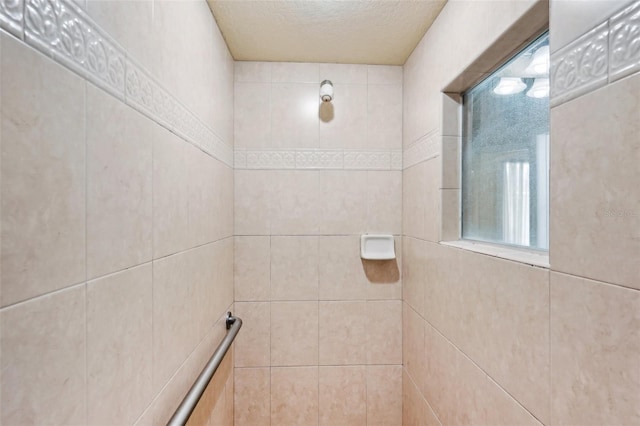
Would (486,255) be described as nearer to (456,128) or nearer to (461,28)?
(456,128)

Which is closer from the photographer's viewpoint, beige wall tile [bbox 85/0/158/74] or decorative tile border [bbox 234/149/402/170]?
beige wall tile [bbox 85/0/158/74]

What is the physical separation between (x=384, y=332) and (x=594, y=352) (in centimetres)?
122

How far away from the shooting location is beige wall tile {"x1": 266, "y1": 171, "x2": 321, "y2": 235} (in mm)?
1692

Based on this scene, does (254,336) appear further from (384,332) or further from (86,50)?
(86,50)

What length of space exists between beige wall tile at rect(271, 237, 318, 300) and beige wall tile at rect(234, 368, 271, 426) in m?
0.45

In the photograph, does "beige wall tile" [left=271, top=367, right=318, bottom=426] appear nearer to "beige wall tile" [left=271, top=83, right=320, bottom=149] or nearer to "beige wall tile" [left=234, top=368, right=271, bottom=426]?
"beige wall tile" [left=234, top=368, right=271, bottom=426]

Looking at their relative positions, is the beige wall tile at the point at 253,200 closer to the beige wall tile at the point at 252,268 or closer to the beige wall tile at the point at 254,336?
the beige wall tile at the point at 252,268

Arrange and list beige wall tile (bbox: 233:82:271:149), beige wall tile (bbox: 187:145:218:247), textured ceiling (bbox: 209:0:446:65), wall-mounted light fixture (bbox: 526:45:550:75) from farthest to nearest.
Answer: beige wall tile (bbox: 233:82:271:149) < textured ceiling (bbox: 209:0:446:65) < beige wall tile (bbox: 187:145:218:247) < wall-mounted light fixture (bbox: 526:45:550:75)

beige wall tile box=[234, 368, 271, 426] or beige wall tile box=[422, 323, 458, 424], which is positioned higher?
beige wall tile box=[422, 323, 458, 424]

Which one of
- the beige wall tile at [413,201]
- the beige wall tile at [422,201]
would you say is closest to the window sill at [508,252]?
the beige wall tile at [422,201]

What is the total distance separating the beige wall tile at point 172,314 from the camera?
31.4 inches

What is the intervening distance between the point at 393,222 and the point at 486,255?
0.79 meters

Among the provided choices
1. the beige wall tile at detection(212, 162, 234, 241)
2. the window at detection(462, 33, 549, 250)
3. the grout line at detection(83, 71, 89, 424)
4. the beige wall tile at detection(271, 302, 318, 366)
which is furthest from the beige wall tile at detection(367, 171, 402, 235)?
the grout line at detection(83, 71, 89, 424)

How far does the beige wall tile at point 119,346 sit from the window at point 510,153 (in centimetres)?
106
